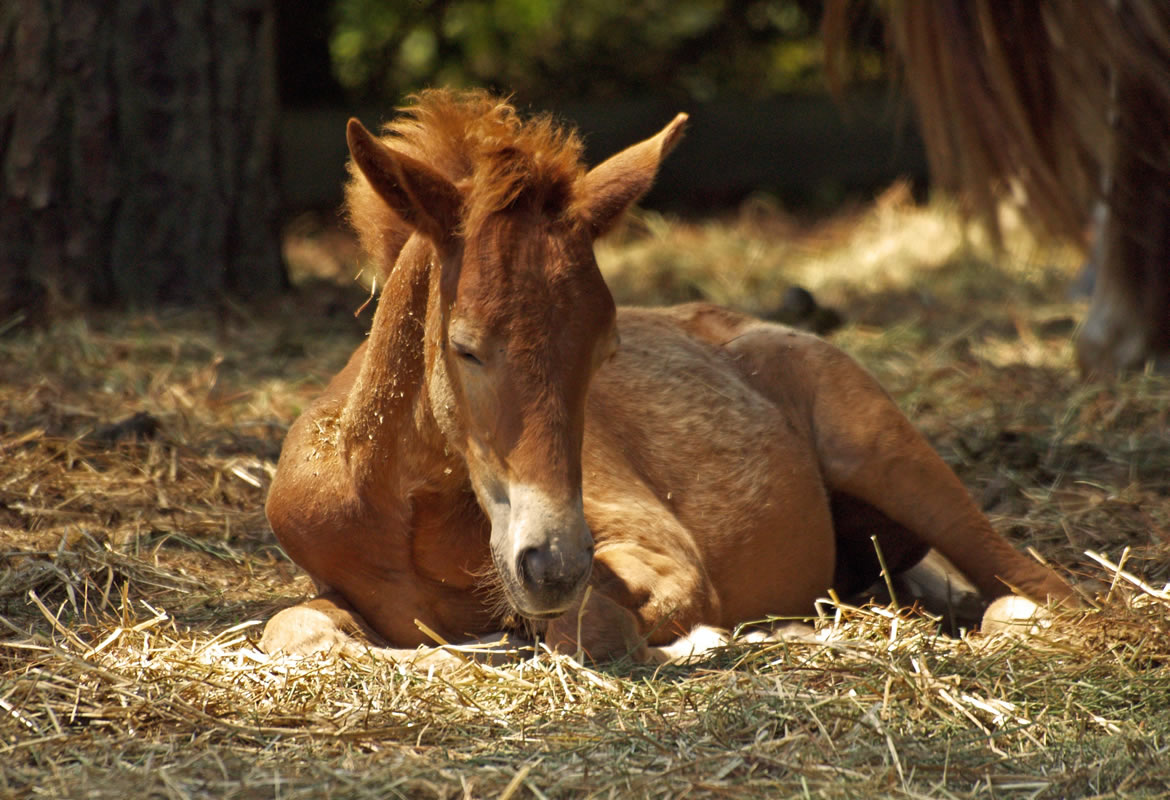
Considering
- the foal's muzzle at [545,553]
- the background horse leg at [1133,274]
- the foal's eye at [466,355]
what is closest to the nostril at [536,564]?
the foal's muzzle at [545,553]

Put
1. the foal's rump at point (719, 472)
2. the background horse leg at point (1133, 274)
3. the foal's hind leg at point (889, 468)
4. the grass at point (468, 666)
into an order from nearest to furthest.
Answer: the grass at point (468, 666)
the foal's rump at point (719, 472)
the foal's hind leg at point (889, 468)
the background horse leg at point (1133, 274)

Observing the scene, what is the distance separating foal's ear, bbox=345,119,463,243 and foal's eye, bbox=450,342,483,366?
0.81ft

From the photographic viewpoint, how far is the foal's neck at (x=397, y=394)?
2801 mm

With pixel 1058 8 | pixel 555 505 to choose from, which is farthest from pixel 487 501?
pixel 1058 8

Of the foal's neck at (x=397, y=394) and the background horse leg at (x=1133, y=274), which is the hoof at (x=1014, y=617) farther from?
the background horse leg at (x=1133, y=274)

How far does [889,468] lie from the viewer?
3.73 meters

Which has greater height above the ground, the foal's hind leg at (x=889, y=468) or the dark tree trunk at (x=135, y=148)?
the dark tree trunk at (x=135, y=148)

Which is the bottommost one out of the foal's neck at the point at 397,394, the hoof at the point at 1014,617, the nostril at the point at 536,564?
the hoof at the point at 1014,617

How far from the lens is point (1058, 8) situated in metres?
4.50

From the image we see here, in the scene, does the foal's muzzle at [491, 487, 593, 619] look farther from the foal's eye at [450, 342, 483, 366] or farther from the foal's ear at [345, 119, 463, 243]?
the foal's ear at [345, 119, 463, 243]

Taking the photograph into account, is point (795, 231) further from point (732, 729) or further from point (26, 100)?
point (732, 729)

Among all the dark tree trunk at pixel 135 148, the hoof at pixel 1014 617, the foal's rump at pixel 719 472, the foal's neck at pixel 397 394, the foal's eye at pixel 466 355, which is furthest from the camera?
the dark tree trunk at pixel 135 148

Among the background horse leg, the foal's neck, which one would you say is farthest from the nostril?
the background horse leg

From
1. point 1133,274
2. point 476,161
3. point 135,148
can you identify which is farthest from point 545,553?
point 135,148
